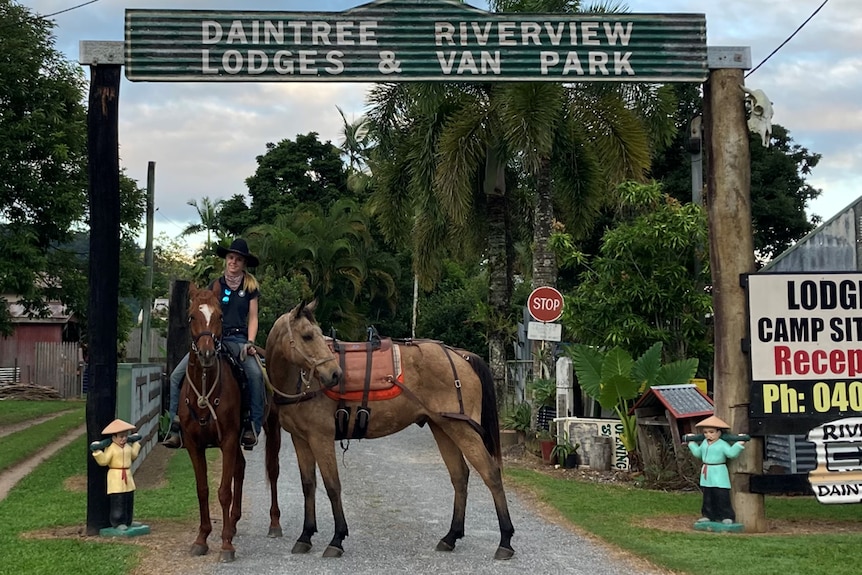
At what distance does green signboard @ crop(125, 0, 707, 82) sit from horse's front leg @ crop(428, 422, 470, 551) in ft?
12.2

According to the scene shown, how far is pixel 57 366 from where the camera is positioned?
40812mm

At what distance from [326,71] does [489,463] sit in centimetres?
432

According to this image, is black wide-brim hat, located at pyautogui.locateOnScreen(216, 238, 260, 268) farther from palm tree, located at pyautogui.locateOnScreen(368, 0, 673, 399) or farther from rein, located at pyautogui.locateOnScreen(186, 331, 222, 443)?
palm tree, located at pyautogui.locateOnScreen(368, 0, 673, 399)

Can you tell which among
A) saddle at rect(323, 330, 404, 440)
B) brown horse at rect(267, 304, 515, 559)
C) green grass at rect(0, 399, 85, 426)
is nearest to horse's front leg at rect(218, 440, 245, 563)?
brown horse at rect(267, 304, 515, 559)

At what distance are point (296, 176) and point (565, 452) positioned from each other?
4064cm

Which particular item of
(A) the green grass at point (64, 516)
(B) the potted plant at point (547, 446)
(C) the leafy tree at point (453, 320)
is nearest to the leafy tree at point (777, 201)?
(C) the leafy tree at point (453, 320)

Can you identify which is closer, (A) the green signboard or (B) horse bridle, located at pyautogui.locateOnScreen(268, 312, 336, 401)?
(B) horse bridle, located at pyautogui.locateOnScreen(268, 312, 336, 401)

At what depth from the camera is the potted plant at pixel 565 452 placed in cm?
1680

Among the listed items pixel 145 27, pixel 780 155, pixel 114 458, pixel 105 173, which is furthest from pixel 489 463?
Answer: pixel 780 155

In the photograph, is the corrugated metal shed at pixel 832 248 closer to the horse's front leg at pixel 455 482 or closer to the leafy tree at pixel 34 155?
the horse's front leg at pixel 455 482

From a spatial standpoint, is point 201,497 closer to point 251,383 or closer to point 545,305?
point 251,383

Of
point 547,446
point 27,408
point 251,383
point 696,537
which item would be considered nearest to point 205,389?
point 251,383

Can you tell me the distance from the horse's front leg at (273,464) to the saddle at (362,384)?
90 cm

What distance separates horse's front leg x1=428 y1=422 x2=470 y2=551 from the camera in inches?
379
